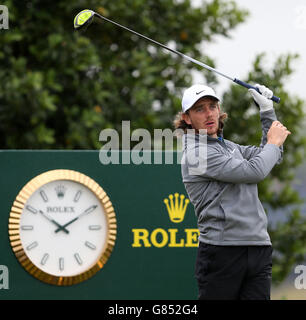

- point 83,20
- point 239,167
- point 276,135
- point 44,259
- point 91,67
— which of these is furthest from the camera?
point 91,67

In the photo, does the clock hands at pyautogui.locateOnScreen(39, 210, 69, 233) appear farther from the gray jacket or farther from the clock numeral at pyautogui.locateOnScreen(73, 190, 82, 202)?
the gray jacket

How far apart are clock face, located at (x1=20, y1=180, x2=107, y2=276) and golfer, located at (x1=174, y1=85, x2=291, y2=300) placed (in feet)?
3.27

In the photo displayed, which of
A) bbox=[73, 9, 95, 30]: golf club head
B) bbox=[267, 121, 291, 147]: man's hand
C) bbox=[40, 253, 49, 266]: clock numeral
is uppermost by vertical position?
bbox=[73, 9, 95, 30]: golf club head

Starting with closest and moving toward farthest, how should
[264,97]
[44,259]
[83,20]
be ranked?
[264,97] < [83,20] < [44,259]

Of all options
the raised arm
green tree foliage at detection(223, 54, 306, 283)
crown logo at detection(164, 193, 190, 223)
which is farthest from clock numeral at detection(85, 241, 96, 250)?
green tree foliage at detection(223, 54, 306, 283)

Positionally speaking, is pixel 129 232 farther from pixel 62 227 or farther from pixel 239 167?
pixel 239 167

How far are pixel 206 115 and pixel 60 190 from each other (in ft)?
3.82

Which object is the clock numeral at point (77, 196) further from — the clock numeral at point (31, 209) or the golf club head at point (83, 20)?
the golf club head at point (83, 20)

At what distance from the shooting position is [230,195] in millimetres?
2553

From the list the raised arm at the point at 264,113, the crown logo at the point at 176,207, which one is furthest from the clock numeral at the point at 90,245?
the raised arm at the point at 264,113

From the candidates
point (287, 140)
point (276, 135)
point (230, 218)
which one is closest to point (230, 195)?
point (230, 218)

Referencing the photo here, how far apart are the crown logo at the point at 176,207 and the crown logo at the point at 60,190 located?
1.86ft

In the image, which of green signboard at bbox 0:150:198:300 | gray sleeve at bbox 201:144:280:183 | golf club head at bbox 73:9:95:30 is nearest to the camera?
gray sleeve at bbox 201:144:280:183

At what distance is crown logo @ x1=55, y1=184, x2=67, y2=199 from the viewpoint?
3.49m
